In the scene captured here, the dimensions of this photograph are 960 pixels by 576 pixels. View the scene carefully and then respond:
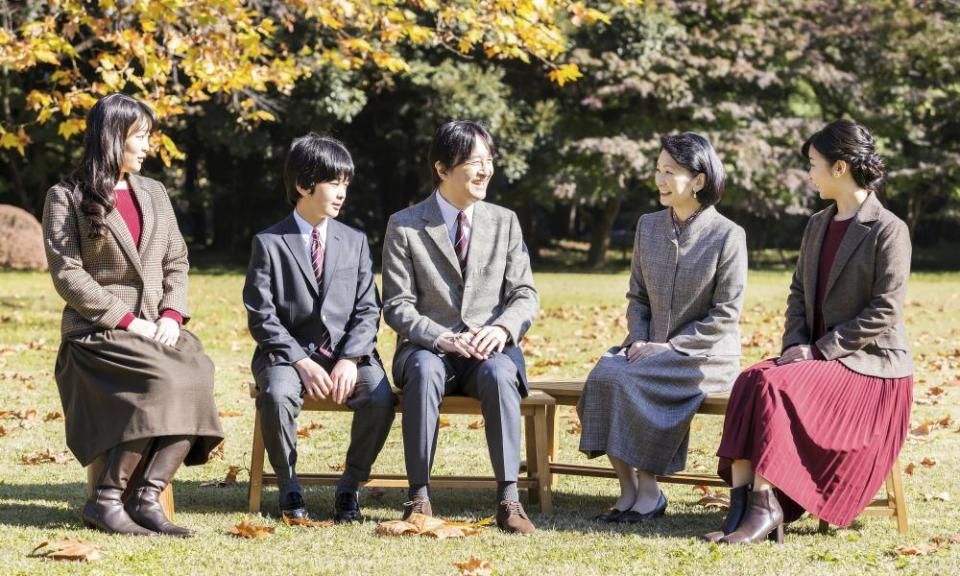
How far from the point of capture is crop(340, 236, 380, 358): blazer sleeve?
16.8ft

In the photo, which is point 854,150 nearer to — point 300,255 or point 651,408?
point 651,408

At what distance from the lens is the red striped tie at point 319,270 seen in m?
5.16

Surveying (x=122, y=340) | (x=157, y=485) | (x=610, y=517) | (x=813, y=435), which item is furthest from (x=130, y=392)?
(x=813, y=435)

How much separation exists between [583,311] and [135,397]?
10316 mm

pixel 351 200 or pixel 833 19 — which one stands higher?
pixel 833 19

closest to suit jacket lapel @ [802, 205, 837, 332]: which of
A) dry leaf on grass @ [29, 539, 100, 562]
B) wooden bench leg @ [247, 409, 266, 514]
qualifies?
wooden bench leg @ [247, 409, 266, 514]

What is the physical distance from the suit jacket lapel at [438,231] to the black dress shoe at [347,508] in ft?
3.46

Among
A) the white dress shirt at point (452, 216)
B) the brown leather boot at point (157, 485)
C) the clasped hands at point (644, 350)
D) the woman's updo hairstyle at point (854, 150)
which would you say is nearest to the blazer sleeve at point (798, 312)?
the woman's updo hairstyle at point (854, 150)

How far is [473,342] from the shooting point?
5059mm

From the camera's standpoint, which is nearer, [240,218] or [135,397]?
[135,397]

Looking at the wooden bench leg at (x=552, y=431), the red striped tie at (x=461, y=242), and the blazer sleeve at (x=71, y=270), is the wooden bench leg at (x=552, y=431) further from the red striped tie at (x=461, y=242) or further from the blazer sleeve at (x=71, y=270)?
the blazer sleeve at (x=71, y=270)

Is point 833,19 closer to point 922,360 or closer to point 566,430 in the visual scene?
point 922,360

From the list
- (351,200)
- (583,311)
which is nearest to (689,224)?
(583,311)

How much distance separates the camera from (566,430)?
7.38 metres
